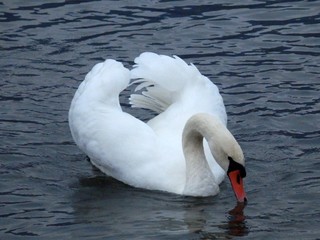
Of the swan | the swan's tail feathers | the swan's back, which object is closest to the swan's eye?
the swan

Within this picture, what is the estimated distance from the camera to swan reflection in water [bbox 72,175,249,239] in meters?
9.68

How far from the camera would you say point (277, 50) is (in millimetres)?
14156

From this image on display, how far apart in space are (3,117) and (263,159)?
8.80 ft

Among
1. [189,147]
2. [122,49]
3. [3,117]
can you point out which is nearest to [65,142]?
[3,117]

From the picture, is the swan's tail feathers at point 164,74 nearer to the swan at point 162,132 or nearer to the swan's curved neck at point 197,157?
the swan at point 162,132

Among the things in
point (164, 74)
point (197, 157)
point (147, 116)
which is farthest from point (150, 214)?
point (147, 116)

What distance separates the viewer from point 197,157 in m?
10.5

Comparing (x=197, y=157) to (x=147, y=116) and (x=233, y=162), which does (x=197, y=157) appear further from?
(x=147, y=116)

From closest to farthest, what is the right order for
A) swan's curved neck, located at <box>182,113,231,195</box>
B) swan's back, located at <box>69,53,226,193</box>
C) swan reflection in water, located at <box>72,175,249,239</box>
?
swan reflection in water, located at <box>72,175,249,239</box> < swan's curved neck, located at <box>182,113,231,195</box> < swan's back, located at <box>69,53,226,193</box>

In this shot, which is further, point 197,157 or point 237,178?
point 197,157

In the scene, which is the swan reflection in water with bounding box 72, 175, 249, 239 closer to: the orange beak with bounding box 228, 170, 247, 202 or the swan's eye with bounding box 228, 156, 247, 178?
the orange beak with bounding box 228, 170, 247, 202

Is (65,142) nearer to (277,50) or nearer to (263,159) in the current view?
(263,159)

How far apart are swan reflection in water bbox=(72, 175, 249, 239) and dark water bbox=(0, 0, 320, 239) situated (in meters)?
0.01

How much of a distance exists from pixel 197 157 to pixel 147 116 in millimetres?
2101
